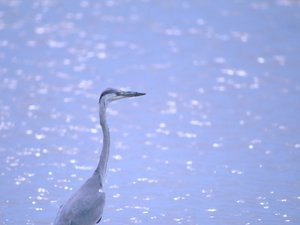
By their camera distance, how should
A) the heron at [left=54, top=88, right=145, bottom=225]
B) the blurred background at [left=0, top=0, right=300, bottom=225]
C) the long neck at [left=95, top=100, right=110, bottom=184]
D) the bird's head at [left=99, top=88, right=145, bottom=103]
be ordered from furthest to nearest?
the blurred background at [left=0, top=0, right=300, bottom=225], the bird's head at [left=99, top=88, right=145, bottom=103], the long neck at [left=95, top=100, right=110, bottom=184], the heron at [left=54, top=88, right=145, bottom=225]

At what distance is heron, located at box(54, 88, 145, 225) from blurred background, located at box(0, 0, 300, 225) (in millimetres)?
1291

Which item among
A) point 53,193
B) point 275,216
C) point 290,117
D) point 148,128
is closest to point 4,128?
point 148,128

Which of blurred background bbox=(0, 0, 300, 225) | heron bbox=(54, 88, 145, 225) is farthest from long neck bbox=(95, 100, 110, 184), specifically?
blurred background bbox=(0, 0, 300, 225)

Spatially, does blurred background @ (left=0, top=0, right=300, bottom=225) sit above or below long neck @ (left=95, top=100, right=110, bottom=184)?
above

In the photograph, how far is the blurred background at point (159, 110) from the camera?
1219 cm

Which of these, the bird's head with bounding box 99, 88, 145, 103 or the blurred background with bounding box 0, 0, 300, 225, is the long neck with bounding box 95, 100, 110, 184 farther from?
the blurred background with bounding box 0, 0, 300, 225

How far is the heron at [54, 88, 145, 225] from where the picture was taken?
9.50 m

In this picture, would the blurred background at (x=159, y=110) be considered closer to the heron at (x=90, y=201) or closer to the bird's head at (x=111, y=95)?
the heron at (x=90, y=201)

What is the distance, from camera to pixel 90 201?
9.85 m

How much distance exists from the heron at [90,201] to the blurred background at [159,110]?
1.29 metres

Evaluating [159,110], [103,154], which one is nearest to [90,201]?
[103,154]

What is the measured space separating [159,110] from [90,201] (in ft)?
24.9

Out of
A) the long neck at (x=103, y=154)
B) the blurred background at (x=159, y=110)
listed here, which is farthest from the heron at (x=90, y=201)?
the blurred background at (x=159, y=110)

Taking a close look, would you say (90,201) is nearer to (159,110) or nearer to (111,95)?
(111,95)
